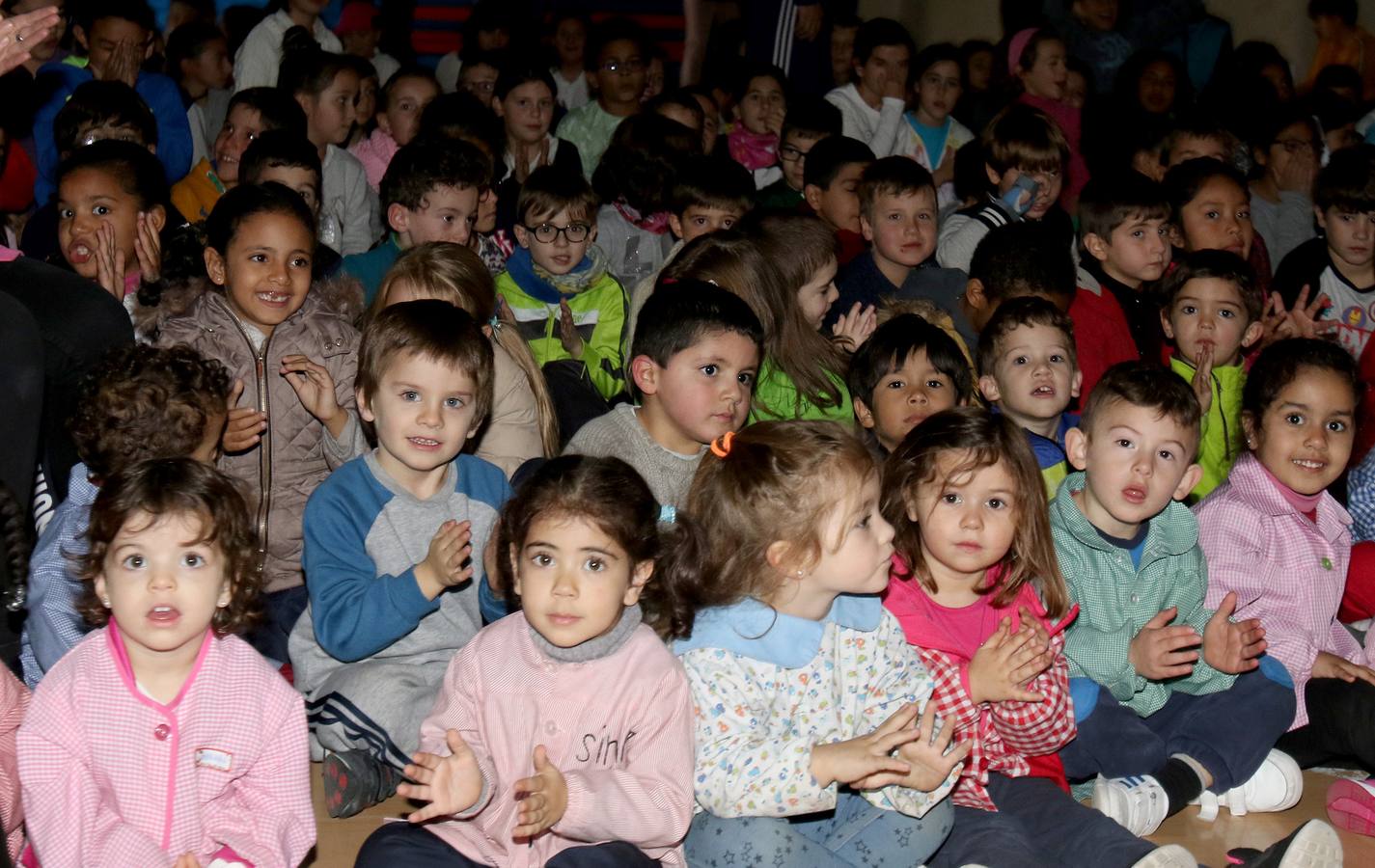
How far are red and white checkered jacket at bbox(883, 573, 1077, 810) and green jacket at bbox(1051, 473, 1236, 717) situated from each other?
0.23 m

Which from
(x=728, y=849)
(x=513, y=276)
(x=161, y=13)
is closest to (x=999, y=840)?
(x=728, y=849)

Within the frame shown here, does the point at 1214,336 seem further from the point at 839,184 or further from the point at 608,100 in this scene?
the point at 608,100

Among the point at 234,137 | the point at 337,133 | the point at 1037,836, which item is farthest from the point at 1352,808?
the point at 337,133

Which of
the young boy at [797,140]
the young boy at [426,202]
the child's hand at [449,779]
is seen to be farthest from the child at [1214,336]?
the child's hand at [449,779]

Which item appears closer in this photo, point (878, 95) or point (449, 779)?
point (449, 779)

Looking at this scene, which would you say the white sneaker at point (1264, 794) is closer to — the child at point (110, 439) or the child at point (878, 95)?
the child at point (110, 439)

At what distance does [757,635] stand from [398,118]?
4.09 metres

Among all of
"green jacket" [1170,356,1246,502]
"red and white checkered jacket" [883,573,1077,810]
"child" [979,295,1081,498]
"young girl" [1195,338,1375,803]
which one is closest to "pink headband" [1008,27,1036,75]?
"green jacket" [1170,356,1246,502]

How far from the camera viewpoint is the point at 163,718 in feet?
7.48

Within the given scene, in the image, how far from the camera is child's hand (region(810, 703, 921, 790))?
7.82ft

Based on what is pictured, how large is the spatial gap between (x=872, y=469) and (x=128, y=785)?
132 centimetres

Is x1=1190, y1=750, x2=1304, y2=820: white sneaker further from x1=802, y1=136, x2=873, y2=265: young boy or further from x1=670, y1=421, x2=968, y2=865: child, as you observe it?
x1=802, y1=136, x2=873, y2=265: young boy

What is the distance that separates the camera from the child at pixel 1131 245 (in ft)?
15.3

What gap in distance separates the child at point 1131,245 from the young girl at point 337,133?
99.4 inches
